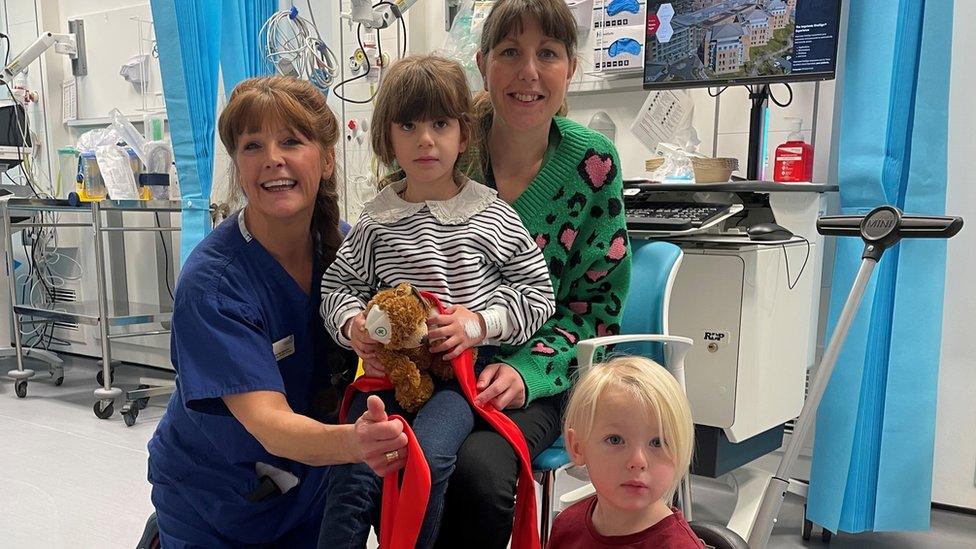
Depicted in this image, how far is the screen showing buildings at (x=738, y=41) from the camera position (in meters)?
1.90

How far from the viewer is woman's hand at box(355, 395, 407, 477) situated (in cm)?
87

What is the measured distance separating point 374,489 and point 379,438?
0.17 metres

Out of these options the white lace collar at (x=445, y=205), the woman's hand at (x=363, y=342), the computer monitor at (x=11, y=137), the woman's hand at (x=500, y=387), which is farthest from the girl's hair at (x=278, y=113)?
the computer monitor at (x=11, y=137)

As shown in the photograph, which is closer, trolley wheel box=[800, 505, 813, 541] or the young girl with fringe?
the young girl with fringe

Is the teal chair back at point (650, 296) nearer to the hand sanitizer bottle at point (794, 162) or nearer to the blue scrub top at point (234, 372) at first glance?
the blue scrub top at point (234, 372)

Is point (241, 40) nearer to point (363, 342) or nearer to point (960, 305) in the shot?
point (363, 342)

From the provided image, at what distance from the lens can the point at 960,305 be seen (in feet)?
7.07

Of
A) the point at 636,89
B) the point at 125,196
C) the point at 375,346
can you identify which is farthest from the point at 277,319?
the point at 125,196

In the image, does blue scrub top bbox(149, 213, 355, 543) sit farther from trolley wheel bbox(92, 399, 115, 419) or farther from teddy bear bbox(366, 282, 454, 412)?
trolley wheel bbox(92, 399, 115, 419)

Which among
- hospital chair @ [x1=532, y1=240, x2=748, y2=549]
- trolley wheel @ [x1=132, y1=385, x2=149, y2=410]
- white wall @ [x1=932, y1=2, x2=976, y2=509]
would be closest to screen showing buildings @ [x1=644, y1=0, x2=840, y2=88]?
white wall @ [x1=932, y1=2, x2=976, y2=509]

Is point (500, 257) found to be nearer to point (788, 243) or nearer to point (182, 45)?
point (788, 243)

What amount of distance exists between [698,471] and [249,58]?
80.0 inches

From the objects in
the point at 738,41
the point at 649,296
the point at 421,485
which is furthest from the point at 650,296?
the point at 738,41

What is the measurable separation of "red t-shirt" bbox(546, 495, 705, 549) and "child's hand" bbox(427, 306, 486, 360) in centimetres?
31
